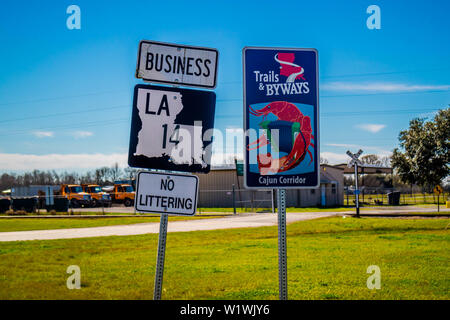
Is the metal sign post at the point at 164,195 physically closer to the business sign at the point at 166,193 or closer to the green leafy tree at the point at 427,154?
the business sign at the point at 166,193

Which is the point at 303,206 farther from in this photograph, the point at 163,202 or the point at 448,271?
the point at 163,202

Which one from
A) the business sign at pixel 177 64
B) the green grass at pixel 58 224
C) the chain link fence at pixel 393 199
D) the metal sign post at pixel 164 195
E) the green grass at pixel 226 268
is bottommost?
the green grass at pixel 58 224

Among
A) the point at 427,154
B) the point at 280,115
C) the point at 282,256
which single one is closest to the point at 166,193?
the point at 282,256

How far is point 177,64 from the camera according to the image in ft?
14.3

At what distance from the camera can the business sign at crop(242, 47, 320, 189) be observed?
448 centimetres

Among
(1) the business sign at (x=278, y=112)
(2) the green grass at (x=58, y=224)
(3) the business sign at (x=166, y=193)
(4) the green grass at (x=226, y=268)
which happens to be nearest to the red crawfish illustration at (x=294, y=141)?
(1) the business sign at (x=278, y=112)

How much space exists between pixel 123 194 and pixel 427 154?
3536 centimetres

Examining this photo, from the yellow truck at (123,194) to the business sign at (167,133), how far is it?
149 ft

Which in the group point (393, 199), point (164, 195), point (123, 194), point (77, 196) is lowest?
point (393, 199)

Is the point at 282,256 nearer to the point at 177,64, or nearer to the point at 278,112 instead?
the point at 278,112

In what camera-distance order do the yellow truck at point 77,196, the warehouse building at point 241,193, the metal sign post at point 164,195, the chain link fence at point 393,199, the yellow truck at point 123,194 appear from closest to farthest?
the metal sign post at point 164,195 → the warehouse building at point 241,193 → the yellow truck at point 77,196 → the chain link fence at point 393,199 → the yellow truck at point 123,194

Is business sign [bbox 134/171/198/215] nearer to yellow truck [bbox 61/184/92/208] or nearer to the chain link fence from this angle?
the chain link fence

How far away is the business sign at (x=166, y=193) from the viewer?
4.07m

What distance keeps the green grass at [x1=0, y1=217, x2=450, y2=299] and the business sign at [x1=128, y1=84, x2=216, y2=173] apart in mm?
2459
